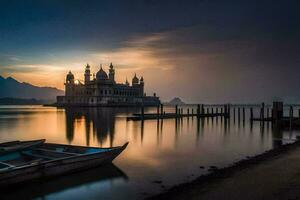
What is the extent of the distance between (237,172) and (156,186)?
3.32m

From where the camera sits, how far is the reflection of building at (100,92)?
424 feet

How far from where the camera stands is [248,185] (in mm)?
10273

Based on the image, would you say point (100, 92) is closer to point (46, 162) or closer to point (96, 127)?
point (96, 127)

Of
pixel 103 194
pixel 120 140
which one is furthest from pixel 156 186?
pixel 120 140

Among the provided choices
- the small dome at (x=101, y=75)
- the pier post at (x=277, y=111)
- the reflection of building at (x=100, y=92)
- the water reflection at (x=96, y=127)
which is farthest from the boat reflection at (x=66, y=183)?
the small dome at (x=101, y=75)

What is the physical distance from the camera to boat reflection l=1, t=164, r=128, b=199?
36.4 ft

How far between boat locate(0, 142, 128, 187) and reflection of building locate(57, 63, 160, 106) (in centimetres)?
10459

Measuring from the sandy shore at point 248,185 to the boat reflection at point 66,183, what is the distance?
12.2 ft

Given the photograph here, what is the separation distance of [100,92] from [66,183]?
11843 centimetres

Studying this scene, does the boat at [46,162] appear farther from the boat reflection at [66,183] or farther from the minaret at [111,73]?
the minaret at [111,73]

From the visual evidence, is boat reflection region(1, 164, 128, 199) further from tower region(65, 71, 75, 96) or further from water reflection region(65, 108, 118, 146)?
tower region(65, 71, 75, 96)

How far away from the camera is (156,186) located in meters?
12.1

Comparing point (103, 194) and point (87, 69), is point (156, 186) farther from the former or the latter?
point (87, 69)

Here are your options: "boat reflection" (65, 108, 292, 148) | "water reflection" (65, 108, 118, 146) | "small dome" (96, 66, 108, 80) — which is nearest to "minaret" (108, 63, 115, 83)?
"small dome" (96, 66, 108, 80)
